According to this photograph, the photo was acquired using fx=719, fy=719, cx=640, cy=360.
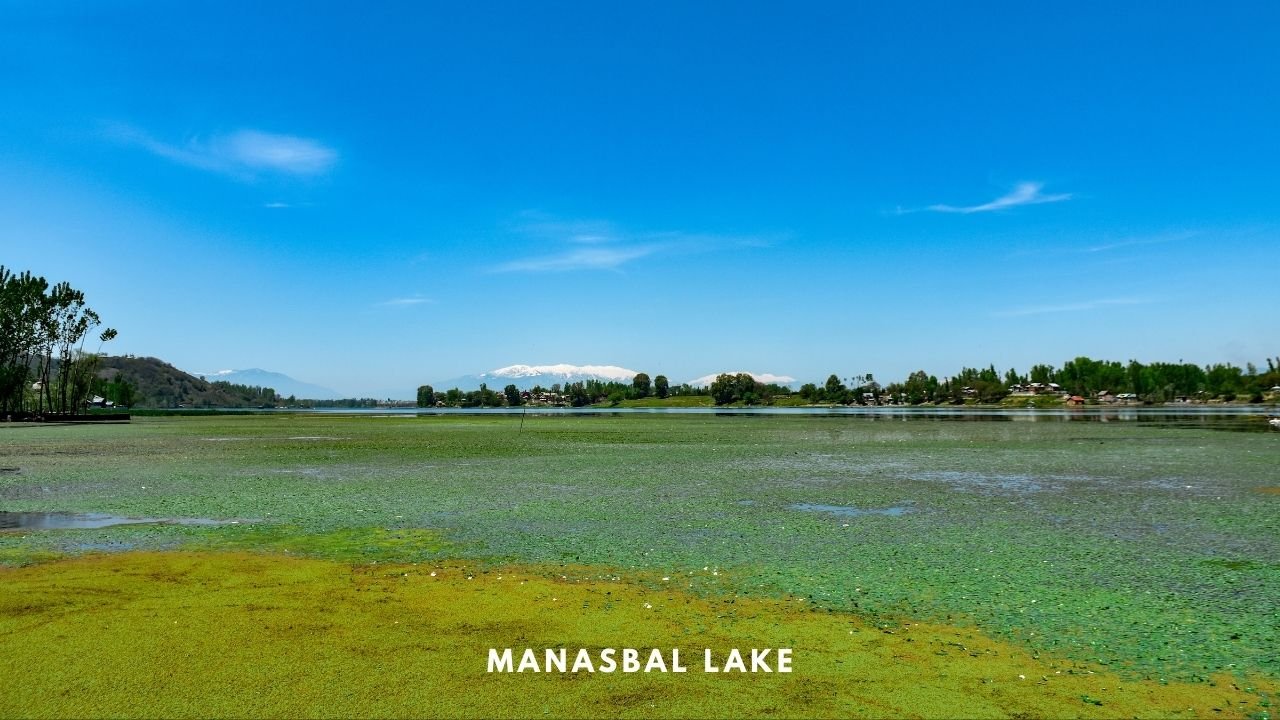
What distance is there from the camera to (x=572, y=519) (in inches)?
628

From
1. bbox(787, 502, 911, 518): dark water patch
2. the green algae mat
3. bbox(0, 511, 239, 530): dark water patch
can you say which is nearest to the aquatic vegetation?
the green algae mat

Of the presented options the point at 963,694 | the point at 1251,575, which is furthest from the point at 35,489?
the point at 1251,575

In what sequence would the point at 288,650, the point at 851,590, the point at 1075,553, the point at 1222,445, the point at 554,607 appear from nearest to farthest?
the point at 288,650
the point at 554,607
the point at 851,590
the point at 1075,553
the point at 1222,445

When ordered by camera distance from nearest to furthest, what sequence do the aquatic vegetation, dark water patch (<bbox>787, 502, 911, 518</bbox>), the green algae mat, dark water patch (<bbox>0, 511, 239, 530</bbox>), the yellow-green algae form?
the yellow-green algae
the green algae mat
the aquatic vegetation
dark water patch (<bbox>0, 511, 239, 530</bbox>)
dark water patch (<bbox>787, 502, 911, 518</bbox>)

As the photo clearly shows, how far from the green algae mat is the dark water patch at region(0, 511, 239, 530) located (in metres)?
0.13

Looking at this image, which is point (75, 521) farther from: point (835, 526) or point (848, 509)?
point (848, 509)

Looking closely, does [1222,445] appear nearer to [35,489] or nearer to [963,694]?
[963,694]

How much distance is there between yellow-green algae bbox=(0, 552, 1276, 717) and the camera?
19.9 feet

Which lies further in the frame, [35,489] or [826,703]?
[35,489]

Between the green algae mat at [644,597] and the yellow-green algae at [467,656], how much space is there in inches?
1.4

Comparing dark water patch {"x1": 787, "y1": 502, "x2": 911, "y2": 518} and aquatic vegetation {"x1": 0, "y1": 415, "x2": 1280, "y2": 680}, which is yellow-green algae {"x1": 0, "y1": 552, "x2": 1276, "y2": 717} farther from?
dark water patch {"x1": 787, "y1": 502, "x2": 911, "y2": 518}

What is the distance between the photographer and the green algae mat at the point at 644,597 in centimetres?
632

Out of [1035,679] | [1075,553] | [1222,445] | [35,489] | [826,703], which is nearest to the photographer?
[826,703]

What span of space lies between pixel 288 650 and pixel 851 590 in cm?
693
